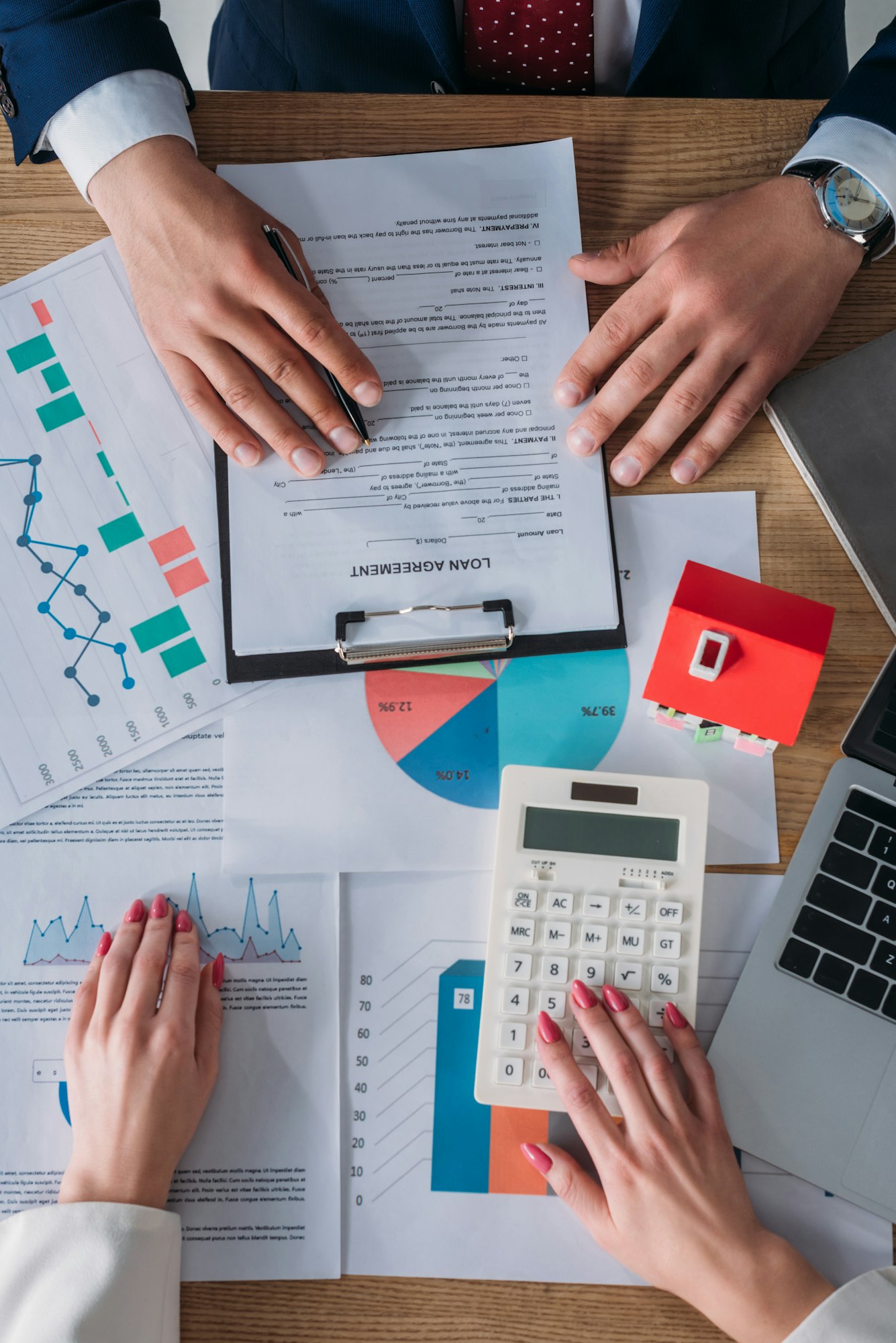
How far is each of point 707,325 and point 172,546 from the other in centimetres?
49

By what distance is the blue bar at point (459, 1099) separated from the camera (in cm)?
62

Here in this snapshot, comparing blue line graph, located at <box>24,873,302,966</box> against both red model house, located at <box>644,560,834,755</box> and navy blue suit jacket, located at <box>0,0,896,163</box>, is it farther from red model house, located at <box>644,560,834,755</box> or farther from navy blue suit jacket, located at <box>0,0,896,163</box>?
navy blue suit jacket, located at <box>0,0,896,163</box>

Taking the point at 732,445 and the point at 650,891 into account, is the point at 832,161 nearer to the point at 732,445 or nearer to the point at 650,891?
the point at 732,445

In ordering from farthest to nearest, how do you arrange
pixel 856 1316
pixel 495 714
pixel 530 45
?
1. pixel 530 45
2. pixel 495 714
3. pixel 856 1316

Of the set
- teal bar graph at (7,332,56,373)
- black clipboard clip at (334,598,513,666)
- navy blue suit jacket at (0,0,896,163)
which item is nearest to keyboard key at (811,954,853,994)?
black clipboard clip at (334,598,513,666)

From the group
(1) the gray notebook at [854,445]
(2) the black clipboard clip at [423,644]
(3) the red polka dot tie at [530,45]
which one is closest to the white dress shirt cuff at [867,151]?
(1) the gray notebook at [854,445]

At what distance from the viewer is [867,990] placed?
630 millimetres

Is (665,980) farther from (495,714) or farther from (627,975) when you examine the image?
(495,714)

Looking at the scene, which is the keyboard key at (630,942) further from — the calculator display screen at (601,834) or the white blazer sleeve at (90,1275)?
the white blazer sleeve at (90,1275)

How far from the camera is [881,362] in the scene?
71cm

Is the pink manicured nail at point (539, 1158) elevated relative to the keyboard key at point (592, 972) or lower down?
lower down

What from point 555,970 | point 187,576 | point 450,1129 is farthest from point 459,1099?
point 187,576

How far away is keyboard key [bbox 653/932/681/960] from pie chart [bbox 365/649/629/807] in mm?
141

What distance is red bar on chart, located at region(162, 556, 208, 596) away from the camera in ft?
2.27
